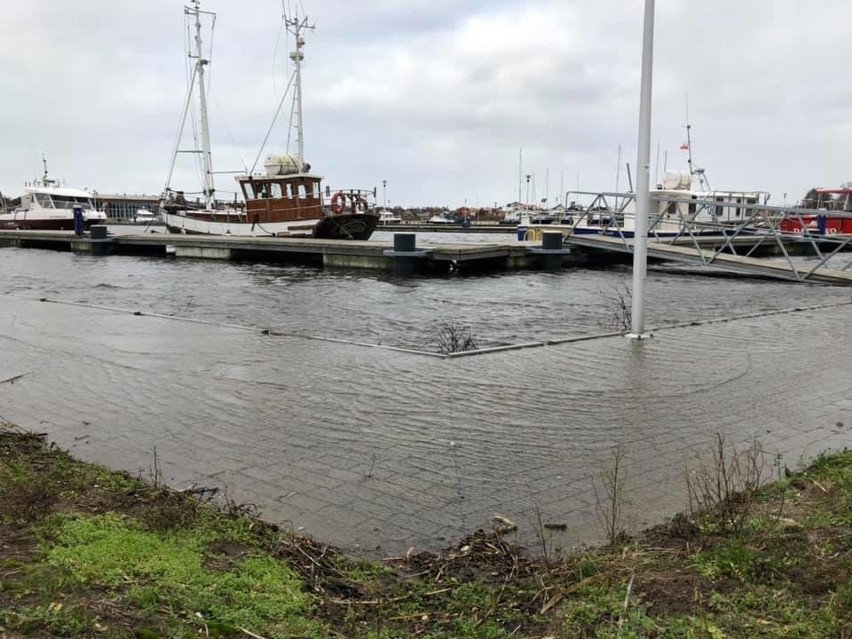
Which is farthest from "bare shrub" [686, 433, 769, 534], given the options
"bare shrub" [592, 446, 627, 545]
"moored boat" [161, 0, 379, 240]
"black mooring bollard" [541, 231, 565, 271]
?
"moored boat" [161, 0, 379, 240]

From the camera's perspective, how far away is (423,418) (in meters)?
6.05

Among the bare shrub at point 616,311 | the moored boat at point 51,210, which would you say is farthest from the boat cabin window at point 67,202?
the bare shrub at point 616,311

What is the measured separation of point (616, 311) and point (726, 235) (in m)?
10.5

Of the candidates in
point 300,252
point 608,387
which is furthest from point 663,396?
point 300,252

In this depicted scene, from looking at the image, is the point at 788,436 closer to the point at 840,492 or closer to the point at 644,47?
the point at 840,492

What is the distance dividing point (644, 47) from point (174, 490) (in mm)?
7756

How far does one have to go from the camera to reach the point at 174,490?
172 inches

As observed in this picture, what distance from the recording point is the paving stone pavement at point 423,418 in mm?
4355

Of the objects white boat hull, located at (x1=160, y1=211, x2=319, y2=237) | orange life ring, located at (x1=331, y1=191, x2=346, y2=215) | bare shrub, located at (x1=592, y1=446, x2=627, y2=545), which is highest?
orange life ring, located at (x1=331, y1=191, x2=346, y2=215)

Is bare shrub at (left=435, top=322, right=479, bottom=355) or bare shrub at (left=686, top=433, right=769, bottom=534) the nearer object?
bare shrub at (left=686, top=433, right=769, bottom=534)

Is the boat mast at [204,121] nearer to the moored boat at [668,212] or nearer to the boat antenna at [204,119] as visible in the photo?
the boat antenna at [204,119]

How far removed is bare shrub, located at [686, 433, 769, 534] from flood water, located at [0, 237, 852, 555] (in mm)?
168

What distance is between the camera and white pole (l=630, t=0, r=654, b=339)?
9.23 meters

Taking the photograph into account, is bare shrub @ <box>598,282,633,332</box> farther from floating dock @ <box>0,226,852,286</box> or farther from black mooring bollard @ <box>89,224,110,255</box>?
black mooring bollard @ <box>89,224,110,255</box>
